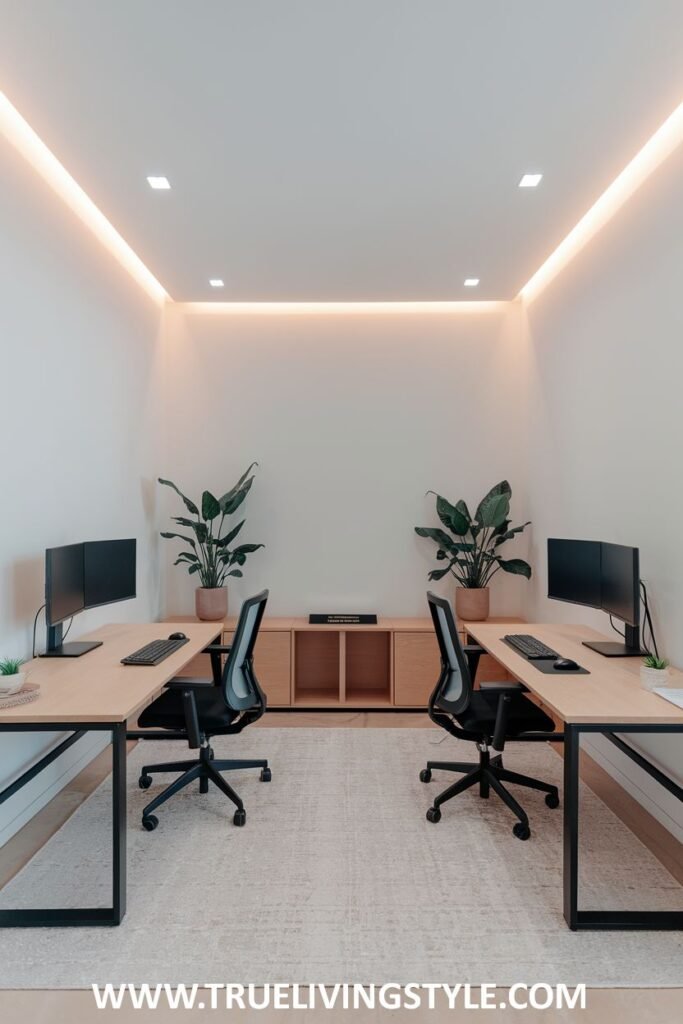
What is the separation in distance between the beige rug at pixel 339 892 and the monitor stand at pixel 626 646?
81cm

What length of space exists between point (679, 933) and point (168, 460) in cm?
444

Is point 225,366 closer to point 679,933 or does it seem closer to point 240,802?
point 240,802

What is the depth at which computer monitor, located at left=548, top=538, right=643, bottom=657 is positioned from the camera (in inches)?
113

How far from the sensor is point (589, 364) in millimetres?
3689

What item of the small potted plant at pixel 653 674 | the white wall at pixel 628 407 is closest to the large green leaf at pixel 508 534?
the white wall at pixel 628 407

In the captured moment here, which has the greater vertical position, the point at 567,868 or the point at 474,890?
the point at 567,868

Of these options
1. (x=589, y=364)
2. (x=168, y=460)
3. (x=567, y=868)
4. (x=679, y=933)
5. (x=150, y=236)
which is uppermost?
(x=150, y=236)

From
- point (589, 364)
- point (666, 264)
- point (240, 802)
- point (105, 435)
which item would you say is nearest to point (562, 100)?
point (666, 264)

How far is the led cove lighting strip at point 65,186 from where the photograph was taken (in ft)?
8.98

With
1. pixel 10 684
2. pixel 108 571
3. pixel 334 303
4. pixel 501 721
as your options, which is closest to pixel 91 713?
pixel 10 684

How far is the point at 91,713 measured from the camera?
2.12 m

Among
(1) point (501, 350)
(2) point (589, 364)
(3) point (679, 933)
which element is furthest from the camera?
(1) point (501, 350)

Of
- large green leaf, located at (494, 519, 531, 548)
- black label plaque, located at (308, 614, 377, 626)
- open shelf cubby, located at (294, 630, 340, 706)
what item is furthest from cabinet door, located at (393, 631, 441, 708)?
large green leaf, located at (494, 519, 531, 548)

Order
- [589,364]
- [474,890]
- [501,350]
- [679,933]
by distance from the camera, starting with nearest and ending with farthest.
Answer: [679,933], [474,890], [589,364], [501,350]
